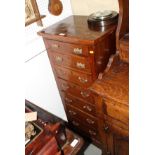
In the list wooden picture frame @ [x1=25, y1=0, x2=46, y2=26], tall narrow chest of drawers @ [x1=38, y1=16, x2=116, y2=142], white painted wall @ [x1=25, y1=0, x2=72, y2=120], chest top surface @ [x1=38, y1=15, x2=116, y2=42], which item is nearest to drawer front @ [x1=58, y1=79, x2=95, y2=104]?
tall narrow chest of drawers @ [x1=38, y1=16, x2=116, y2=142]

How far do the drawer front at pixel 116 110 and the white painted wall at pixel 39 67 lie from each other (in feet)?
2.34

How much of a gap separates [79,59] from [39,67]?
44 cm

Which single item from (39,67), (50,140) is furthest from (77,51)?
(50,140)

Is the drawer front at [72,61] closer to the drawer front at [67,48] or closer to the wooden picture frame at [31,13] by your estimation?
the drawer front at [67,48]

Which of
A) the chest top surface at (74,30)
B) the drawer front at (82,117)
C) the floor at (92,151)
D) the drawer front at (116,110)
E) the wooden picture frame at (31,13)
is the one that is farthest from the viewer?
the floor at (92,151)

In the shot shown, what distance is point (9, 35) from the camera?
18.2 inches

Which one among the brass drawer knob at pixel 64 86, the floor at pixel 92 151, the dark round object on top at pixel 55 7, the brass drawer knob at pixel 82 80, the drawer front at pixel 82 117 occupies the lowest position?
the floor at pixel 92 151

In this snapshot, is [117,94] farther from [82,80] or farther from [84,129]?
[84,129]

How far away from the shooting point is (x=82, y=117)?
1.73 metres

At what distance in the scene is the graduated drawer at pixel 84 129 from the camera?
5.69ft

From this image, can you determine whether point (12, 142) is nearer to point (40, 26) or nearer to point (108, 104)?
point (108, 104)

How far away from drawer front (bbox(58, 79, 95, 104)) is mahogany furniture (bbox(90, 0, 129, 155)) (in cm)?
26

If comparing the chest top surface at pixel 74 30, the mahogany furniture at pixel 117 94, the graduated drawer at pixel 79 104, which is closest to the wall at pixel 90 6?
the chest top surface at pixel 74 30
